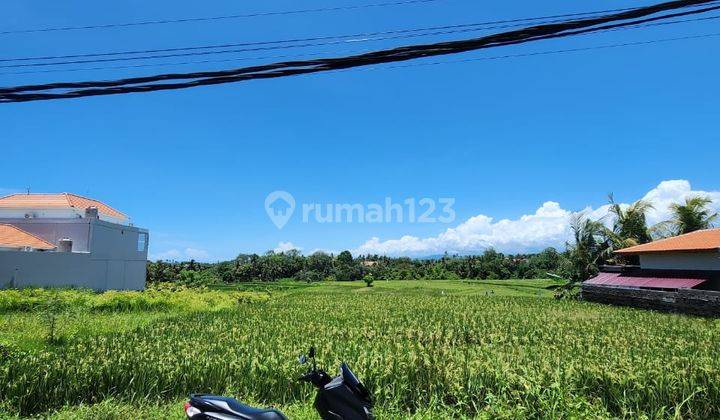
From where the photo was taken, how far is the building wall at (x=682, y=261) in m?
17.5

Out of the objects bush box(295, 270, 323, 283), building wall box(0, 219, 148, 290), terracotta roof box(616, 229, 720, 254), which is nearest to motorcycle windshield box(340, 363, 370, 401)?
terracotta roof box(616, 229, 720, 254)

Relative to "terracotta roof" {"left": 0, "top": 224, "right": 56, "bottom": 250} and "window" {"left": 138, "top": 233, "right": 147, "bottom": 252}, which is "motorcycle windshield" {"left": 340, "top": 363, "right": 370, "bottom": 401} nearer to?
"terracotta roof" {"left": 0, "top": 224, "right": 56, "bottom": 250}

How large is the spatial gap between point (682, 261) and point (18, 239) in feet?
114

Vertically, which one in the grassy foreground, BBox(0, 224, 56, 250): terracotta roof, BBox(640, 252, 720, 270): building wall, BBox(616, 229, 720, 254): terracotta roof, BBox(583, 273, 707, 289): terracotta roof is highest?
BBox(0, 224, 56, 250): terracotta roof

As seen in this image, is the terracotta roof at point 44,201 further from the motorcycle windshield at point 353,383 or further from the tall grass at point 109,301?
the motorcycle windshield at point 353,383

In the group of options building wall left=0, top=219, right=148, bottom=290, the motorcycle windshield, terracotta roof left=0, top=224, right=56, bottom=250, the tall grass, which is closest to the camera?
the motorcycle windshield

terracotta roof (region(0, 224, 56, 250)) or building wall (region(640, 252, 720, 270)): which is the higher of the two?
terracotta roof (region(0, 224, 56, 250))

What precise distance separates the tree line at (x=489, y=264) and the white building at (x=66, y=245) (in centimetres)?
1282

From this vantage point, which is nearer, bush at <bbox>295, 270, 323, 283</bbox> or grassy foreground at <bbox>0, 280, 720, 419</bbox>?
grassy foreground at <bbox>0, 280, 720, 419</bbox>

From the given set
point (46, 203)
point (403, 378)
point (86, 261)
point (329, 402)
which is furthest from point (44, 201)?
point (329, 402)

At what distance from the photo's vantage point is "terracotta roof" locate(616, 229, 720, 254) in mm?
17414

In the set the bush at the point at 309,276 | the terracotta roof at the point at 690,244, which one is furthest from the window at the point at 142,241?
the terracotta roof at the point at 690,244

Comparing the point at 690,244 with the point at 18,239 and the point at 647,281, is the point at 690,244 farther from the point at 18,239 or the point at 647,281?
the point at 18,239

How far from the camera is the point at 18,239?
26281 millimetres
